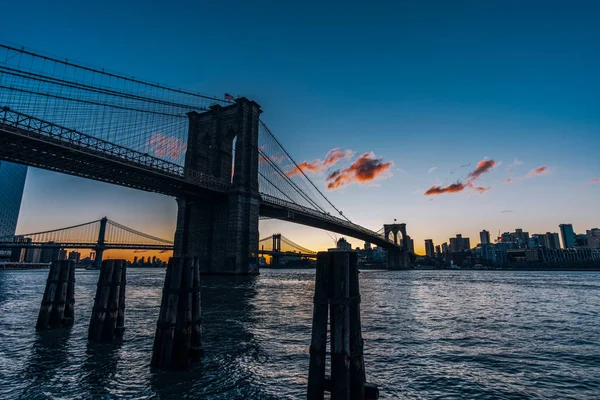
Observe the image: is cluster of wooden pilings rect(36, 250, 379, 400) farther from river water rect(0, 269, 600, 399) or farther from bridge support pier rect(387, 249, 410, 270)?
bridge support pier rect(387, 249, 410, 270)

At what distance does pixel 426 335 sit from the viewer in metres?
11.4

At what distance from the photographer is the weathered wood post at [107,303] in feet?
31.5

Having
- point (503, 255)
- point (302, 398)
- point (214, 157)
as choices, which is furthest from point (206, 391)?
point (503, 255)

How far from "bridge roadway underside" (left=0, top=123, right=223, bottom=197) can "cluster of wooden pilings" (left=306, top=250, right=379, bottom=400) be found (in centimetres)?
3328

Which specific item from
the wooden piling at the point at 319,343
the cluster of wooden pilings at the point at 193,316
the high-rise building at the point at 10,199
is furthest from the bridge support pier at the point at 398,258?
the high-rise building at the point at 10,199

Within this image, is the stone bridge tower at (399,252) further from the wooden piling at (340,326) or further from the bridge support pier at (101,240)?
the wooden piling at (340,326)

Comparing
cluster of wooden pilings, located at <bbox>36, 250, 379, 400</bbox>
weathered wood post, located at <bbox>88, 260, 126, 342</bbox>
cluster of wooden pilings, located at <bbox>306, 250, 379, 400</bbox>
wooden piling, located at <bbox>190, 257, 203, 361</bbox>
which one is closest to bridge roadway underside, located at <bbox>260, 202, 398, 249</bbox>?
cluster of wooden pilings, located at <bbox>36, 250, 379, 400</bbox>

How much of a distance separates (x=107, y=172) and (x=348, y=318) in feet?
132

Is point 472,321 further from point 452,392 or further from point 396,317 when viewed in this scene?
point 452,392

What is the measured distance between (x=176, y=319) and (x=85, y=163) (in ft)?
113

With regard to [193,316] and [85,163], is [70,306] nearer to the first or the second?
[193,316]

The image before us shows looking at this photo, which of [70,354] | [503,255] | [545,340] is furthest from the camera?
[503,255]

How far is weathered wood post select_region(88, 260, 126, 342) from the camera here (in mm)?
9594

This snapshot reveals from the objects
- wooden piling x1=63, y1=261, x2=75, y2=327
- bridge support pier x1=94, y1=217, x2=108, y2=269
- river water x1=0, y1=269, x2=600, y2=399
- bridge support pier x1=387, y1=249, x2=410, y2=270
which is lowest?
river water x1=0, y1=269, x2=600, y2=399
